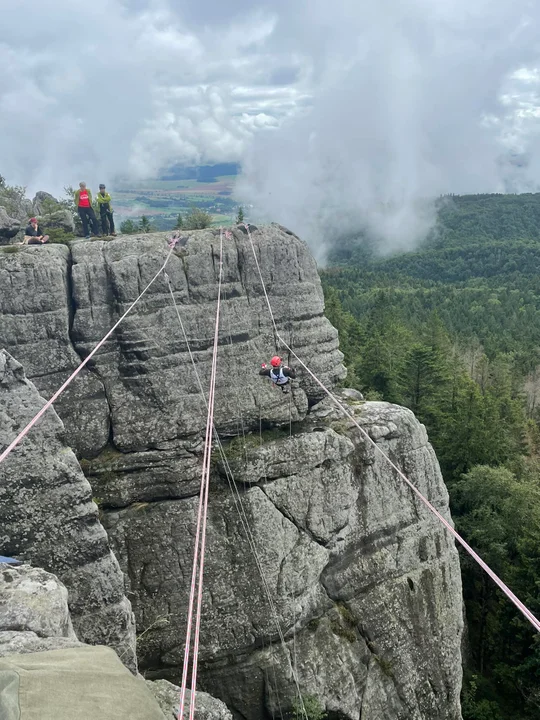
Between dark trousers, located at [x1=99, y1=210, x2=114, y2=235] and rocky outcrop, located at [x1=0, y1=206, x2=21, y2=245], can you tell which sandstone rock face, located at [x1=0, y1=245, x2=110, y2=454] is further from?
dark trousers, located at [x1=99, y1=210, x2=114, y2=235]

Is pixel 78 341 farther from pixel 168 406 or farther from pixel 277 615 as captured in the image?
pixel 277 615

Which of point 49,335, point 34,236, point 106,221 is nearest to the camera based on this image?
point 49,335

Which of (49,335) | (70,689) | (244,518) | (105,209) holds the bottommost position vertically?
(244,518)

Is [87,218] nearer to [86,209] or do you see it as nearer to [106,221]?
[86,209]

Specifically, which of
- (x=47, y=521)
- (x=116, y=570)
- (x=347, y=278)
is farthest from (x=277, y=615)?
(x=347, y=278)

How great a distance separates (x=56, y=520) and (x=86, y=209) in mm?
12488

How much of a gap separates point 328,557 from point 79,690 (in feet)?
42.8

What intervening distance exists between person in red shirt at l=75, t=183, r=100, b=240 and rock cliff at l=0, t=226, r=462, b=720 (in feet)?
8.20

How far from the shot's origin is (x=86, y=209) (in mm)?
20531

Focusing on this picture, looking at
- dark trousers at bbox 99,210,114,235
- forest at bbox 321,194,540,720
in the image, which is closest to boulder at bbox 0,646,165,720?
dark trousers at bbox 99,210,114,235

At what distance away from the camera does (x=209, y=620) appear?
16.8 meters

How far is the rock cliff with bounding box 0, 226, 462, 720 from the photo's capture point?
1684cm

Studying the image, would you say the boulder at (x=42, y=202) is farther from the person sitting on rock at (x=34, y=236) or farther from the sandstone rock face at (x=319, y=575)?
the sandstone rock face at (x=319, y=575)

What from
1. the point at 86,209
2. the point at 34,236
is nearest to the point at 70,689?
the point at 34,236
